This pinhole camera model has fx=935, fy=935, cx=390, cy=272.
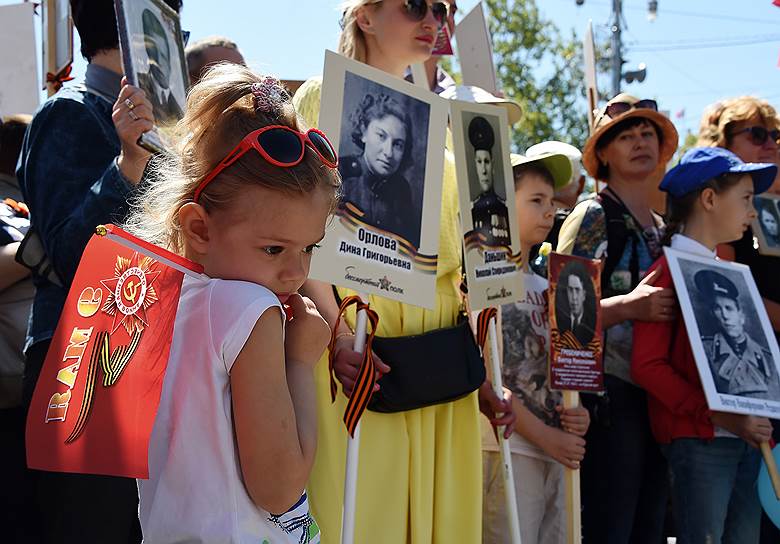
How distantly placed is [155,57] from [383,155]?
26.7 inches

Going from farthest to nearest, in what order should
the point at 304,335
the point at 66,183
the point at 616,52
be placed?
the point at 616,52 < the point at 66,183 < the point at 304,335

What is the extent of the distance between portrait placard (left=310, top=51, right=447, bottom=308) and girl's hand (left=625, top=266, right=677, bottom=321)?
1.27 meters

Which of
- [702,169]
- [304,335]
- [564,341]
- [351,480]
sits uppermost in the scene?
[702,169]

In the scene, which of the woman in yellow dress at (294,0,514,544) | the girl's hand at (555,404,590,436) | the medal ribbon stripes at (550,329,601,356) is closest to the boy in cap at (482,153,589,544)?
the girl's hand at (555,404,590,436)

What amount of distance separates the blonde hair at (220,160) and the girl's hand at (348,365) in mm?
791

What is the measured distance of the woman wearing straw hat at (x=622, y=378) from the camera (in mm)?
3639

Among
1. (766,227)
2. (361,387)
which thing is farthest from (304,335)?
(766,227)

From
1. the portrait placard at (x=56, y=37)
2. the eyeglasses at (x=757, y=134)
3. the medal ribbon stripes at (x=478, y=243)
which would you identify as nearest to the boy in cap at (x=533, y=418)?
the medal ribbon stripes at (x=478, y=243)

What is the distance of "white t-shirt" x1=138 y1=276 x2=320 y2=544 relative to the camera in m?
1.52

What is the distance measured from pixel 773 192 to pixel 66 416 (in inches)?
167

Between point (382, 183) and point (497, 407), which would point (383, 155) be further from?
point (497, 407)

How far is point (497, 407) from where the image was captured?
2.96 m

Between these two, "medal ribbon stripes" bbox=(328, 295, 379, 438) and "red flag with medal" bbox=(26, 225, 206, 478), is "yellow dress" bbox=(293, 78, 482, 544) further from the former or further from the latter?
"red flag with medal" bbox=(26, 225, 206, 478)

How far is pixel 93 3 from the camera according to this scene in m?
2.69
